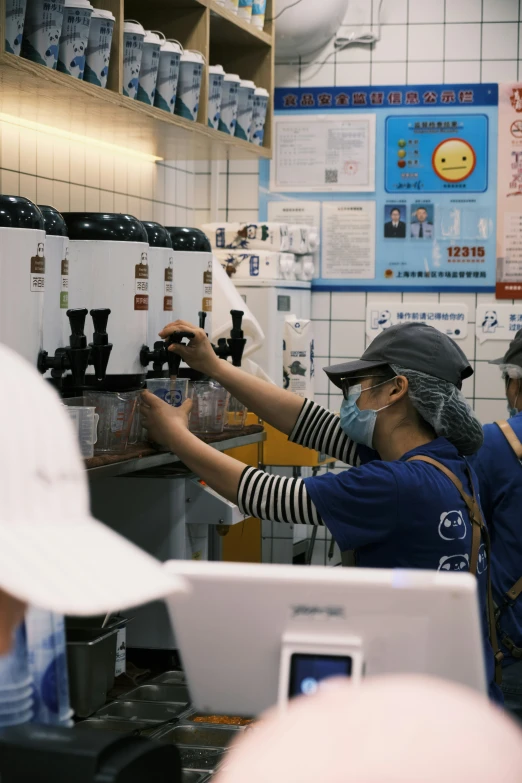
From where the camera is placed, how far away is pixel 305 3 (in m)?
5.23

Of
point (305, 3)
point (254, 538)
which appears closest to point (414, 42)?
point (305, 3)

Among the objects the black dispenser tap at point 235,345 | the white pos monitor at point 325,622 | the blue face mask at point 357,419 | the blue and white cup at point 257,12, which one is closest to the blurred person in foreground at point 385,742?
the white pos monitor at point 325,622

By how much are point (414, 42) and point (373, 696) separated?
5168mm

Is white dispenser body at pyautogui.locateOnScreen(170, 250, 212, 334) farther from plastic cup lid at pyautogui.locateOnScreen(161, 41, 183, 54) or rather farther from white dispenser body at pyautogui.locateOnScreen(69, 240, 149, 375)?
plastic cup lid at pyautogui.locateOnScreen(161, 41, 183, 54)

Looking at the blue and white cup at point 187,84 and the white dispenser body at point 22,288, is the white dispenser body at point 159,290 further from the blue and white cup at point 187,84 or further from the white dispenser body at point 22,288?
the blue and white cup at point 187,84

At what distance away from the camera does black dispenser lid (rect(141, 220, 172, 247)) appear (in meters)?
2.87

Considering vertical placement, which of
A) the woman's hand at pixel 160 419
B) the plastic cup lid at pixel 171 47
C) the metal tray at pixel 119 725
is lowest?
the metal tray at pixel 119 725

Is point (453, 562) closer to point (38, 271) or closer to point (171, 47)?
point (38, 271)

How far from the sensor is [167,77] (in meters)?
3.44

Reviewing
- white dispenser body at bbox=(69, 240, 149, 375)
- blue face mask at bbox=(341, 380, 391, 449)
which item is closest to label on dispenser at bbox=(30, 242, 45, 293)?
white dispenser body at bbox=(69, 240, 149, 375)

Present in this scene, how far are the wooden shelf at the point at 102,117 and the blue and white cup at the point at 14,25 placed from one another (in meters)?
0.04

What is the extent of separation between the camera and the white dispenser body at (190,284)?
3053 mm

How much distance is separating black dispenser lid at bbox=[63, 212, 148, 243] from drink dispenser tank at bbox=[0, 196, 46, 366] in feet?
1.12

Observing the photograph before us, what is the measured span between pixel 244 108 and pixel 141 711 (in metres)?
2.56
